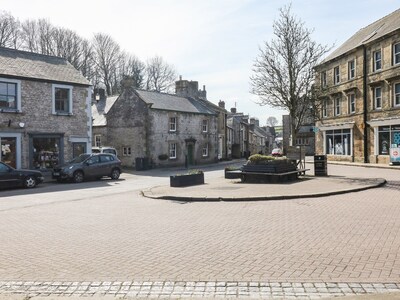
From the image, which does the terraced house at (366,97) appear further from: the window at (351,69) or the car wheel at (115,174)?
the car wheel at (115,174)

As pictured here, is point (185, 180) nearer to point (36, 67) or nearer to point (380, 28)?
point (36, 67)

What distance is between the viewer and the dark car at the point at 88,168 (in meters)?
21.2

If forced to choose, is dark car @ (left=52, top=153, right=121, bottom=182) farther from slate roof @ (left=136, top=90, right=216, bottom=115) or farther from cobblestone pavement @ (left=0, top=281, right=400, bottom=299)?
cobblestone pavement @ (left=0, top=281, right=400, bottom=299)

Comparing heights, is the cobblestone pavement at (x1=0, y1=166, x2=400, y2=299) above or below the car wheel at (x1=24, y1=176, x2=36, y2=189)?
below

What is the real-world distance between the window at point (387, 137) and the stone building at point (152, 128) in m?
16.9

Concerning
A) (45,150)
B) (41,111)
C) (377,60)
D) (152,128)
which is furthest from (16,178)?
(377,60)

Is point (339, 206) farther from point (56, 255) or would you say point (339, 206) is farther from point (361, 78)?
point (361, 78)

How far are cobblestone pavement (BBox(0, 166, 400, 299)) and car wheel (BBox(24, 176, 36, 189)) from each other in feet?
26.8

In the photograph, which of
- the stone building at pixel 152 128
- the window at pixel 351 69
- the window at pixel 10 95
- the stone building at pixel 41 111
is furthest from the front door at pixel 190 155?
the window at pixel 10 95

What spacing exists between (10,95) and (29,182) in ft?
23.7

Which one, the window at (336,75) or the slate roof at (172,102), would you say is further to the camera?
the slate roof at (172,102)

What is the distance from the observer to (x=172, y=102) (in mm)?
39125

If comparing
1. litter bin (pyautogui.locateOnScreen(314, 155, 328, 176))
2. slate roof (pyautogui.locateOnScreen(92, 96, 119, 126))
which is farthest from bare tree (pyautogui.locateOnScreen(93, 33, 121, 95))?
litter bin (pyautogui.locateOnScreen(314, 155, 328, 176))

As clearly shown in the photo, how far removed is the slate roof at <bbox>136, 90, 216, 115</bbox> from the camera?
117 feet
